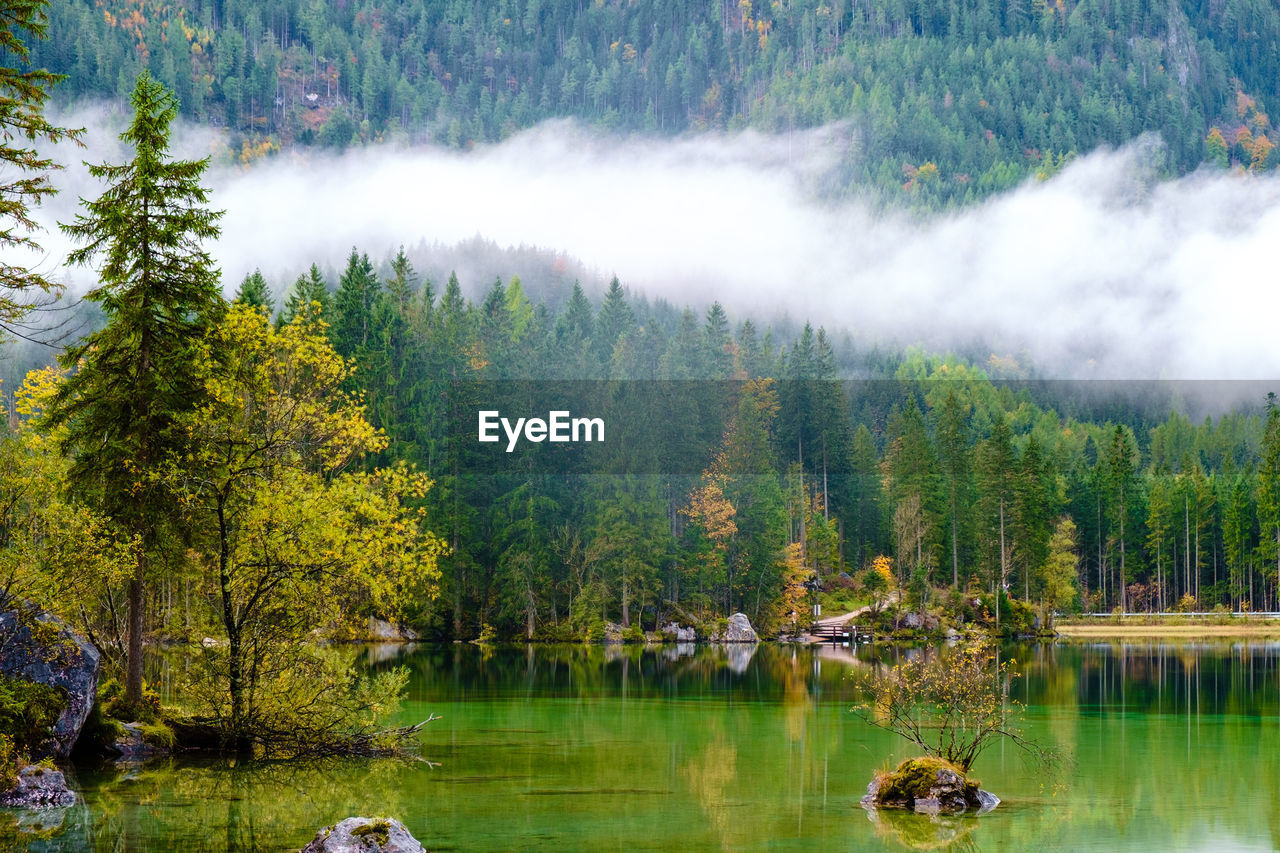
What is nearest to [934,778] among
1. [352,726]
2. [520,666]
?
[352,726]

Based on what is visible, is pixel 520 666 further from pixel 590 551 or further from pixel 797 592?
pixel 797 592

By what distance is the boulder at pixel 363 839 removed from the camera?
2103 centimetres

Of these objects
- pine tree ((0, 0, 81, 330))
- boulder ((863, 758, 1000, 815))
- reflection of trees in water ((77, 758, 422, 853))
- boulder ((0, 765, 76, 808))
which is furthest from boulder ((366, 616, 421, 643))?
boulder ((863, 758, 1000, 815))

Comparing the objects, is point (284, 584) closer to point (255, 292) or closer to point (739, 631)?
point (255, 292)

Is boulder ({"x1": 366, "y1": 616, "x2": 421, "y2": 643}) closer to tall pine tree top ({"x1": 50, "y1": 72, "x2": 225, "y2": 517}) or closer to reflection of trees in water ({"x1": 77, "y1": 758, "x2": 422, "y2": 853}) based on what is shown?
tall pine tree top ({"x1": 50, "y1": 72, "x2": 225, "y2": 517})

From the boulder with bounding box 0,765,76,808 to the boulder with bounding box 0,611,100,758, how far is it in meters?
2.27

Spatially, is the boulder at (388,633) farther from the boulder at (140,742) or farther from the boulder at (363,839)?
the boulder at (363,839)

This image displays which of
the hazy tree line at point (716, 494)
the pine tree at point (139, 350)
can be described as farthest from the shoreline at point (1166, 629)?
the pine tree at point (139, 350)

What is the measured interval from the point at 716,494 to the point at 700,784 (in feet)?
233

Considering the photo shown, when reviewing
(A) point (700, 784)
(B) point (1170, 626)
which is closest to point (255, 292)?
(A) point (700, 784)

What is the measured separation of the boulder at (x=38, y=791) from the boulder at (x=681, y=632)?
6918 centimetres

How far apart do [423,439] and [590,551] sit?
13.9 m

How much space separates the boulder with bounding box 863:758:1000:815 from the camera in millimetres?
26953

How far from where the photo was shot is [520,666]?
68.3 meters
